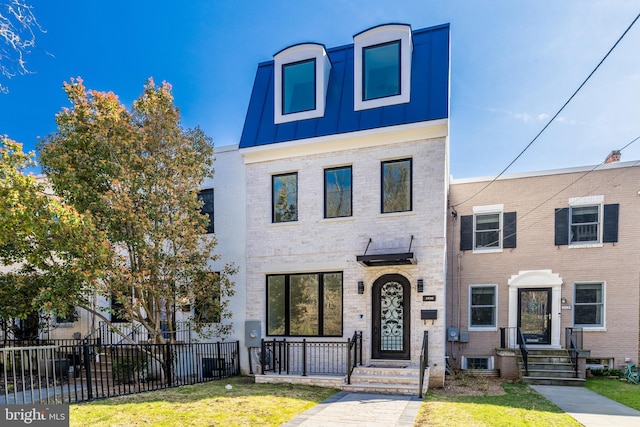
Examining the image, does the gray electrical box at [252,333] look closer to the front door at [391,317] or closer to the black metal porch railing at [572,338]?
the front door at [391,317]

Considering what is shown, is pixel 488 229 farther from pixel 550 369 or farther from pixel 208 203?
pixel 208 203

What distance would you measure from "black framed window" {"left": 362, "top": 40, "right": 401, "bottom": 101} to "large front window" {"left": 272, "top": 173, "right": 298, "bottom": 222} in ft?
10.4

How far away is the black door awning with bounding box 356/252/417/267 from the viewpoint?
9391 mm

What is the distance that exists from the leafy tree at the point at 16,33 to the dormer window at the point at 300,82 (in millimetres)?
7245

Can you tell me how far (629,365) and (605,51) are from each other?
951cm

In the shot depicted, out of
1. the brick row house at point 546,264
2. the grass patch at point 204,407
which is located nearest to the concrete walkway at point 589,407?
the brick row house at point 546,264

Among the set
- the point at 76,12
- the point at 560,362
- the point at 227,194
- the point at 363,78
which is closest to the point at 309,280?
the point at 227,194

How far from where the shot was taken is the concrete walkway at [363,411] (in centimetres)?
637

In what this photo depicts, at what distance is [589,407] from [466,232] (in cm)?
632

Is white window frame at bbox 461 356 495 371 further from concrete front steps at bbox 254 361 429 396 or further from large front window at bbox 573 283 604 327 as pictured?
concrete front steps at bbox 254 361 429 396

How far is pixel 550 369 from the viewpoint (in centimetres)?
1071

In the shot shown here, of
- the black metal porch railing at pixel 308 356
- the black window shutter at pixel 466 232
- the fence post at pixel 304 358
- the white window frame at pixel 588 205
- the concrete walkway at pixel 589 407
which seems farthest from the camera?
the black window shutter at pixel 466 232

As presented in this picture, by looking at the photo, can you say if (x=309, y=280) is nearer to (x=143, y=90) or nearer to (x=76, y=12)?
(x=143, y=90)

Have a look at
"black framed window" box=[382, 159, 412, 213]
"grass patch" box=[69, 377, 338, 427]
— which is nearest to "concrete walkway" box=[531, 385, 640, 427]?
"grass patch" box=[69, 377, 338, 427]
